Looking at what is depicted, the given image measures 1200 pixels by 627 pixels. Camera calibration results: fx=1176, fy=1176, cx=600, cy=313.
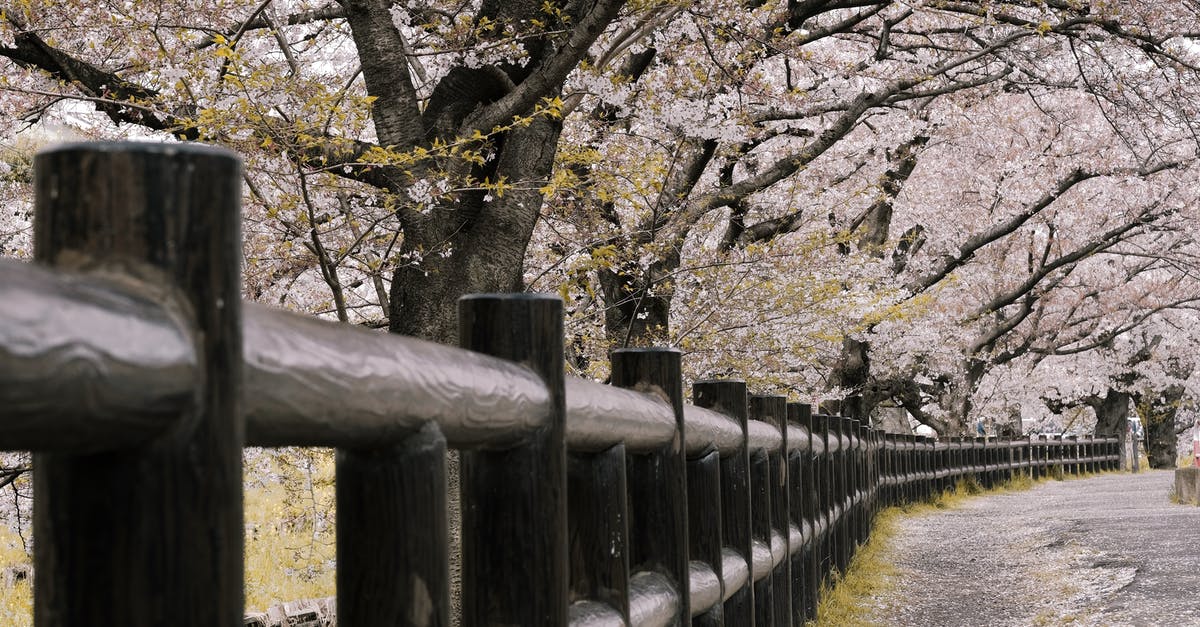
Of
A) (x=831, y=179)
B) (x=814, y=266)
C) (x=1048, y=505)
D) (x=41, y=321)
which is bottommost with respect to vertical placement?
(x=1048, y=505)

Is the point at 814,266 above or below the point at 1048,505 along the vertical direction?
above

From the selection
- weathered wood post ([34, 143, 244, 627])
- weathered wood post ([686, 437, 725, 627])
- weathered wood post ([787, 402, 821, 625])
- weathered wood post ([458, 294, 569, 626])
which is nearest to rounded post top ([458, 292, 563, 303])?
weathered wood post ([458, 294, 569, 626])

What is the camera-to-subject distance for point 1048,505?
16234 millimetres

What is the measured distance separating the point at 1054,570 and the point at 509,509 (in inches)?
290

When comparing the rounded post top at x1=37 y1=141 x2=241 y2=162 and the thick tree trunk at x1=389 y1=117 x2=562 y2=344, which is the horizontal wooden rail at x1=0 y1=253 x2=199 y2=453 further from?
the thick tree trunk at x1=389 y1=117 x2=562 y2=344

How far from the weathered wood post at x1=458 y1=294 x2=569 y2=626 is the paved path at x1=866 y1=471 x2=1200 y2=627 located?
4.47 meters

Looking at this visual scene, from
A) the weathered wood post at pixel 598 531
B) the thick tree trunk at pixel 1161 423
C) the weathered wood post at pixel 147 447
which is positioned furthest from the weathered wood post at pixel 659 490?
the thick tree trunk at pixel 1161 423

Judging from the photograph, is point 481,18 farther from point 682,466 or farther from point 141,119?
point 682,466

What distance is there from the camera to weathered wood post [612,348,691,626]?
2.96m

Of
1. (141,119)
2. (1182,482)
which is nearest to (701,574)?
(141,119)

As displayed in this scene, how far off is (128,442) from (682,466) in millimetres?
2263

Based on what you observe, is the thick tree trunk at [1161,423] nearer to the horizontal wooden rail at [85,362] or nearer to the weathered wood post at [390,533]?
the weathered wood post at [390,533]

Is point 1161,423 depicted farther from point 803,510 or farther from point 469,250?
point 469,250

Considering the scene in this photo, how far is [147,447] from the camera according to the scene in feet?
2.91
